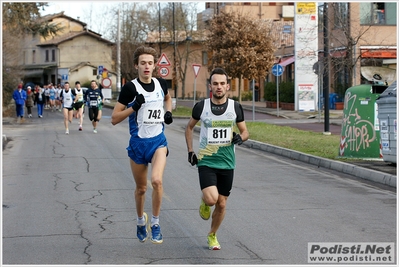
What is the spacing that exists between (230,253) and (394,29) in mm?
32821

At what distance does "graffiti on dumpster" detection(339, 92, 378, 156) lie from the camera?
50.4 ft

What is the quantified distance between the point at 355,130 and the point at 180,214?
7.29 meters

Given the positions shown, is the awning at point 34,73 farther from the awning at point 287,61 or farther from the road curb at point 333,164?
the road curb at point 333,164

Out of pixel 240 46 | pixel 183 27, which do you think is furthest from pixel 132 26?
pixel 240 46

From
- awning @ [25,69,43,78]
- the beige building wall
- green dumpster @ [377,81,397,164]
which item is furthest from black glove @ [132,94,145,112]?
awning @ [25,69,43,78]

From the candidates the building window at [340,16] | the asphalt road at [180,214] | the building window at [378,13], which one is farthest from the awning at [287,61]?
the asphalt road at [180,214]

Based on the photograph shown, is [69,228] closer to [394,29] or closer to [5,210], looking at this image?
[5,210]

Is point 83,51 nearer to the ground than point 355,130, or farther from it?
farther from it

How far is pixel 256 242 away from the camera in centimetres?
759

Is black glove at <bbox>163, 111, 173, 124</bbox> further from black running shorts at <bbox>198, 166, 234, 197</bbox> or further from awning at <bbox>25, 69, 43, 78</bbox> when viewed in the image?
awning at <bbox>25, 69, 43, 78</bbox>

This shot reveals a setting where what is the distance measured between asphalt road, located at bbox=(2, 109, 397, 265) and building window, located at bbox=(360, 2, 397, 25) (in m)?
21.9

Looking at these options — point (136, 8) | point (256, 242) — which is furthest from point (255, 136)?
point (136, 8)

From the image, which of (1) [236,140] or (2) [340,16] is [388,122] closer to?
(1) [236,140]

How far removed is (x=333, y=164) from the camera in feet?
50.4
